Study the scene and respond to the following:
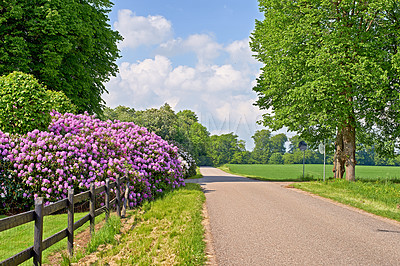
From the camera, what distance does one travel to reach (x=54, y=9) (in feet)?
57.3

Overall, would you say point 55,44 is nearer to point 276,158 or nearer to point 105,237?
point 105,237

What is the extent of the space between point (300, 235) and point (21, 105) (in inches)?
400

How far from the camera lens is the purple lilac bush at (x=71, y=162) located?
10750mm

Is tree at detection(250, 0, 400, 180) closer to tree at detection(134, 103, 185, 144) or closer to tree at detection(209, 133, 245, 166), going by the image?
tree at detection(134, 103, 185, 144)

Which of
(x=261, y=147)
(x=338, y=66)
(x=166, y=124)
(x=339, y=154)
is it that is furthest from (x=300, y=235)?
(x=261, y=147)

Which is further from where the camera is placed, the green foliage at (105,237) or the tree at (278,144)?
the tree at (278,144)

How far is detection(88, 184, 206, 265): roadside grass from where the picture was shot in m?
5.60

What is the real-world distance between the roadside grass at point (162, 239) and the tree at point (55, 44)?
11.3 metres

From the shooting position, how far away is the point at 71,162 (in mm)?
11141

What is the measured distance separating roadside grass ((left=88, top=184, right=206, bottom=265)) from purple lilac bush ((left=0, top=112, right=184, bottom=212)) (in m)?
1.86

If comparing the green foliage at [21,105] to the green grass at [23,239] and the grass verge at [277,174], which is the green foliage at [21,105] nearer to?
the green grass at [23,239]

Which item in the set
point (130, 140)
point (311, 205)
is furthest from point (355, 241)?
point (130, 140)

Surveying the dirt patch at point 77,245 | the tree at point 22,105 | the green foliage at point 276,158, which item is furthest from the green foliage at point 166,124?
the green foliage at point 276,158

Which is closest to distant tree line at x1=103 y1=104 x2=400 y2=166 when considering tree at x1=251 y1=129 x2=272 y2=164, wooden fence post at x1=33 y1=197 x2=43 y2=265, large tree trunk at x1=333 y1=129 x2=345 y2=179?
tree at x1=251 y1=129 x2=272 y2=164
